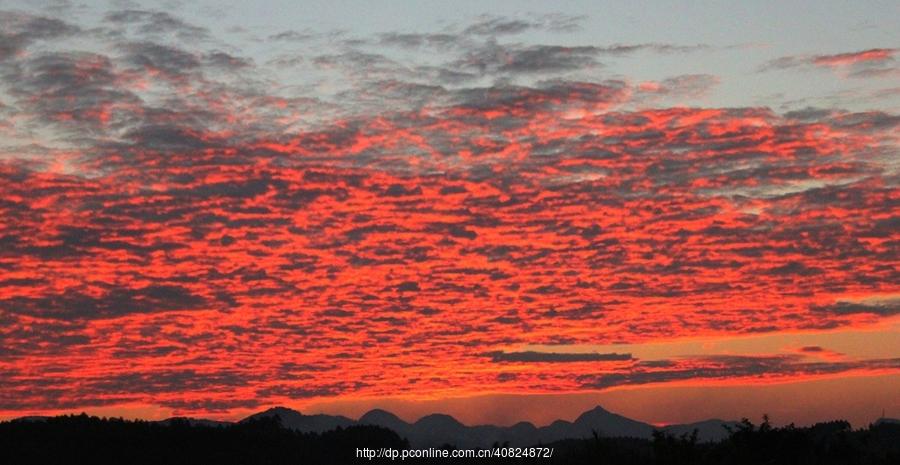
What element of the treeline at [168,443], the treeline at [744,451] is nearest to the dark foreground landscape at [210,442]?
the treeline at [168,443]

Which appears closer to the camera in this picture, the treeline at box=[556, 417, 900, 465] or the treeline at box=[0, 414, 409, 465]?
the treeline at box=[556, 417, 900, 465]

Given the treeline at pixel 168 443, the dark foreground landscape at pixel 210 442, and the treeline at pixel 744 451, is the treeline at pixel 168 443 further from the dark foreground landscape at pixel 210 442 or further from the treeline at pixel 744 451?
the treeline at pixel 744 451

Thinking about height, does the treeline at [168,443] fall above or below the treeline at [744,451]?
above

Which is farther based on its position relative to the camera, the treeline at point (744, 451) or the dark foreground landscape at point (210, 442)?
the dark foreground landscape at point (210, 442)

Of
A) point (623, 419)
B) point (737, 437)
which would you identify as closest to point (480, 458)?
point (737, 437)

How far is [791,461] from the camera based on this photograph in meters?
69.4

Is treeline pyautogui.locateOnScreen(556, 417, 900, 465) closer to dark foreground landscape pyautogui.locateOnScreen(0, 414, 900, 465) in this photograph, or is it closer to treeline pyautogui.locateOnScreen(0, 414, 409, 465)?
dark foreground landscape pyautogui.locateOnScreen(0, 414, 900, 465)

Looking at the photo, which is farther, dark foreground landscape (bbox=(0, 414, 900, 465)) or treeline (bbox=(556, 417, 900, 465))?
dark foreground landscape (bbox=(0, 414, 900, 465))

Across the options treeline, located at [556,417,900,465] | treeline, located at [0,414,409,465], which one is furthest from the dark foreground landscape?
treeline, located at [556,417,900,465]

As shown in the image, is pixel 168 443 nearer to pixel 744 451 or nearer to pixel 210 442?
pixel 210 442

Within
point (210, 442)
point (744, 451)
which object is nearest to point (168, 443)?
point (210, 442)

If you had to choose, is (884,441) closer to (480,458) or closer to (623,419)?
(480,458)

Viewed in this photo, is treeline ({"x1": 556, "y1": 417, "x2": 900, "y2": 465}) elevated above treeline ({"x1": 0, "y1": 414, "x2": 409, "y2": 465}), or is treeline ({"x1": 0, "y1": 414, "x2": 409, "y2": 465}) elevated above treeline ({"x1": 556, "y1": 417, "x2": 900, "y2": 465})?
treeline ({"x1": 0, "y1": 414, "x2": 409, "y2": 465})

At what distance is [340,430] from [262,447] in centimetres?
1049
